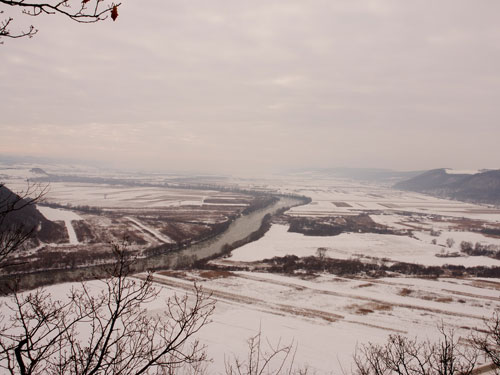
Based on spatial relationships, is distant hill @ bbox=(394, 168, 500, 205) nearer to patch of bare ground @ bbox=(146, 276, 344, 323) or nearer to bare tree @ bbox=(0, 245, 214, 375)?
patch of bare ground @ bbox=(146, 276, 344, 323)

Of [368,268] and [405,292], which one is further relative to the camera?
[368,268]

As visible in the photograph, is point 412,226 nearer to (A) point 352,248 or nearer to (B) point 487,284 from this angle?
(A) point 352,248

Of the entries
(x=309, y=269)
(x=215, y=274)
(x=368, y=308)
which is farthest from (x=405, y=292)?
(x=215, y=274)

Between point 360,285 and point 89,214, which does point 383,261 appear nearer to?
point 360,285

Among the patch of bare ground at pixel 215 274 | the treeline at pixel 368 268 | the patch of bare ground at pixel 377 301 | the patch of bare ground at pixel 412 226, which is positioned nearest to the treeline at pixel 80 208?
the patch of bare ground at pixel 215 274

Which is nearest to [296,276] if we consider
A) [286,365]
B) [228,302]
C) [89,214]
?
[228,302]

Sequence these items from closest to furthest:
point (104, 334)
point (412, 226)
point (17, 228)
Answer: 1. point (104, 334)
2. point (17, 228)
3. point (412, 226)

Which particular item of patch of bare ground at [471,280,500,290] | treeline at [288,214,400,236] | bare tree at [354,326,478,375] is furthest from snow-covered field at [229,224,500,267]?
bare tree at [354,326,478,375]

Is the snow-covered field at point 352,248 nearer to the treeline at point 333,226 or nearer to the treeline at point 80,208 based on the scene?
the treeline at point 333,226
